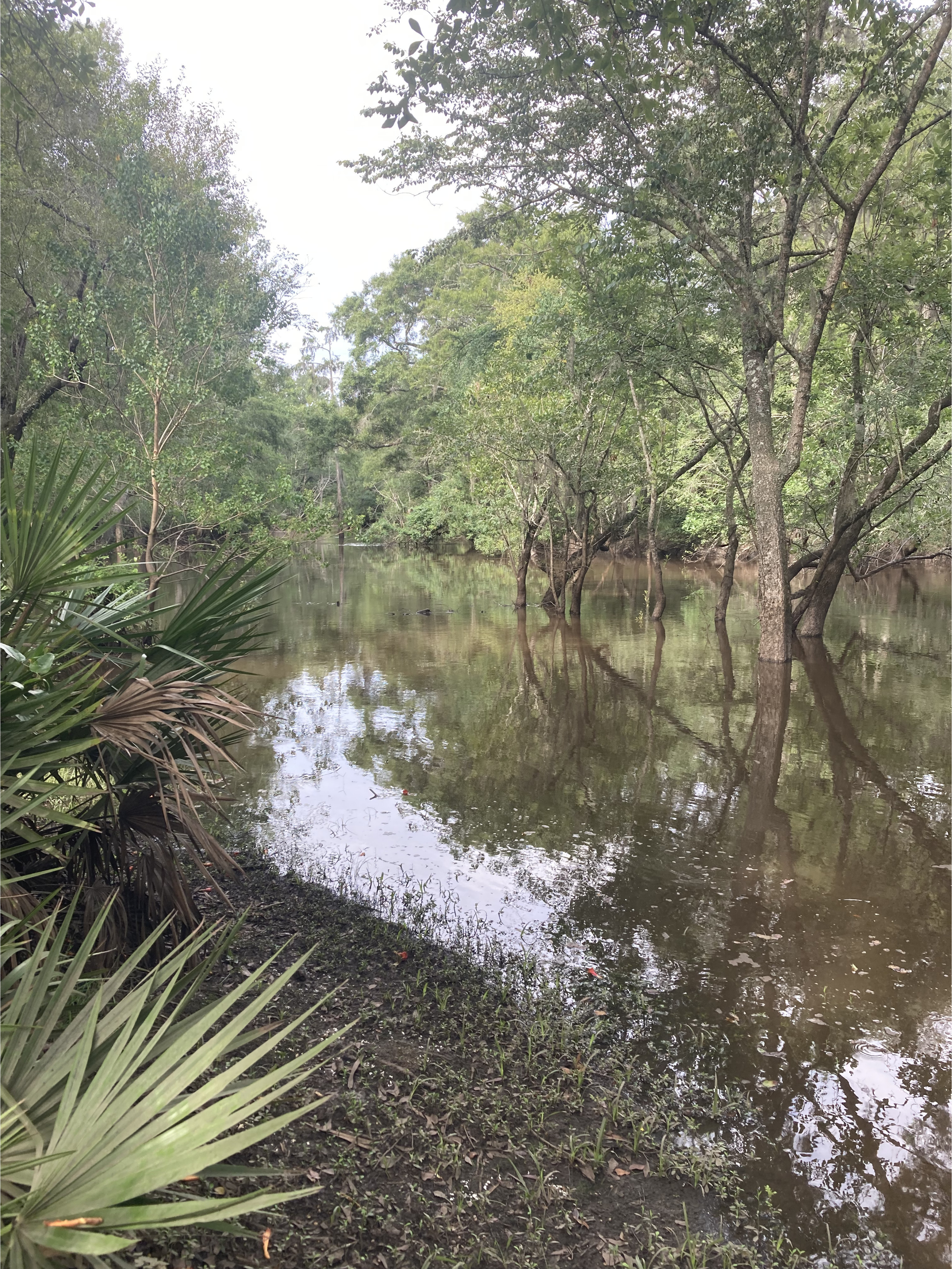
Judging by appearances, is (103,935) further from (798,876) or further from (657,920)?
(798,876)

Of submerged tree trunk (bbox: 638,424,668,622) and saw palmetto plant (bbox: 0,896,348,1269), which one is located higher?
submerged tree trunk (bbox: 638,424,668,622)

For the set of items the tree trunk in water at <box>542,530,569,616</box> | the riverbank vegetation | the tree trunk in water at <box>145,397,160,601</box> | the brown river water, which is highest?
the riverbank vegetation

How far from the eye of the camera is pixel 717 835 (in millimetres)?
6242

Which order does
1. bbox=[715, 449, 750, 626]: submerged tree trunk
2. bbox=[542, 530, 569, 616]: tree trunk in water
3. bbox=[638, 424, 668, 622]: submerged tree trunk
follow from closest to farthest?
1. bbox=[715, 449, 750, 626]: submerged tree trunk
2. bbox=[638, 424, 668, 622]: submerged tree trunk
3. bbox=[542, 530, 569, 616]: tree trunk in water

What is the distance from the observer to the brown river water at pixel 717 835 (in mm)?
3203

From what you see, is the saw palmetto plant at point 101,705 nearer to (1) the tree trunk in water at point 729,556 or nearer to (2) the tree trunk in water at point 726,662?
(2) the tree trunk in water at point 726,662

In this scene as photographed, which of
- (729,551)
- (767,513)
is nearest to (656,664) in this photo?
(767,513)

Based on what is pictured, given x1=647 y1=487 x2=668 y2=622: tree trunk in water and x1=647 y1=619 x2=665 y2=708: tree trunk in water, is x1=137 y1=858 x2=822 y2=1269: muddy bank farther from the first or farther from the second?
x1=647 y1=487 x2=668 y2=622: tree trunk in water

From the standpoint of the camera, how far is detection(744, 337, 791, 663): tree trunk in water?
12008 millimetres

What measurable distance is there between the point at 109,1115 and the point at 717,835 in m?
5.47

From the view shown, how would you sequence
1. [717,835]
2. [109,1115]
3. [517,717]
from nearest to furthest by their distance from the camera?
1. [109,1115]
2. [717,835]
3. [517,717]

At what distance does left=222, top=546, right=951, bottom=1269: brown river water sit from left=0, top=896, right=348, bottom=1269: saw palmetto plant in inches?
86.0

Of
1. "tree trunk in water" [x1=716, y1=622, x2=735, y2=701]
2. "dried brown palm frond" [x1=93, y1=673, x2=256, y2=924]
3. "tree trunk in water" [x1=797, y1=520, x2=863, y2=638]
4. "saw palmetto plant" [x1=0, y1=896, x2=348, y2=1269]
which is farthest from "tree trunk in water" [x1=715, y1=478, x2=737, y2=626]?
"saw palmetto plant" [x1=0, y1=896, x2=348, y2=1269]

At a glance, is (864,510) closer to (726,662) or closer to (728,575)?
(726,662)
